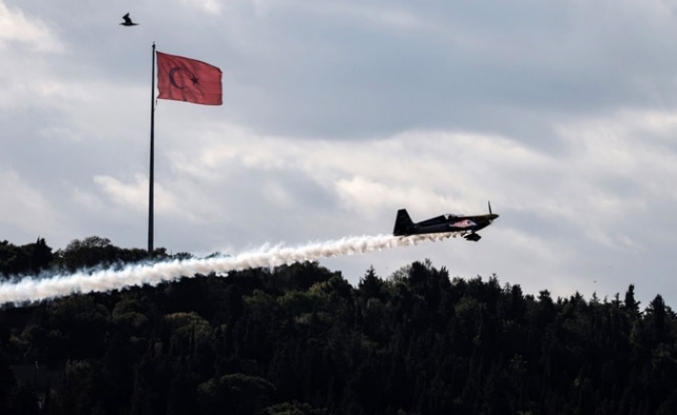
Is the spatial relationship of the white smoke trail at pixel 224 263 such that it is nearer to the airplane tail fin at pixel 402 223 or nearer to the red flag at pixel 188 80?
the airplane tail fin at pixel 402 223

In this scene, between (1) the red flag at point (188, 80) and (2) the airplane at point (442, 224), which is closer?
(2) the airplane at point (442, 224)

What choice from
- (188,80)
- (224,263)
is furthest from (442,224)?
(188,80)

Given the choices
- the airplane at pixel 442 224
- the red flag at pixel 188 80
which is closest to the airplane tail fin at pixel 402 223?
the airplane at pixel 442 224

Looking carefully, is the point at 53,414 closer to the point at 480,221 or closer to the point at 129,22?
the point at 129,22

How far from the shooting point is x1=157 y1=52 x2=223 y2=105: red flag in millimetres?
184375

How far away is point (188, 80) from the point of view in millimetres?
186750

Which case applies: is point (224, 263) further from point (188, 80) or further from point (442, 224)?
point (188, 80)

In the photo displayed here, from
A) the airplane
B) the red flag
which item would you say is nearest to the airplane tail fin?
the airplane

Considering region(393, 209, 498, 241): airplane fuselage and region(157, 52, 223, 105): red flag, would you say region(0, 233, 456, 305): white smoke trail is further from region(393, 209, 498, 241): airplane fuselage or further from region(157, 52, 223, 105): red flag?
region(157, 52, 223, 105): red flag

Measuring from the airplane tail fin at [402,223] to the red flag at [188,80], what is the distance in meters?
61.4

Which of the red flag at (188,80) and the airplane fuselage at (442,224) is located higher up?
the red flag at (188,80)

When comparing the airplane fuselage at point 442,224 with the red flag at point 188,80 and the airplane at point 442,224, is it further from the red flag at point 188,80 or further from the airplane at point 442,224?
the red flag at point 188,80

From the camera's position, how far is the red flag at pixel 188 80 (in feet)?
605

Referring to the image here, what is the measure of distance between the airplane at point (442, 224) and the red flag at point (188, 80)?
61.3 meters
